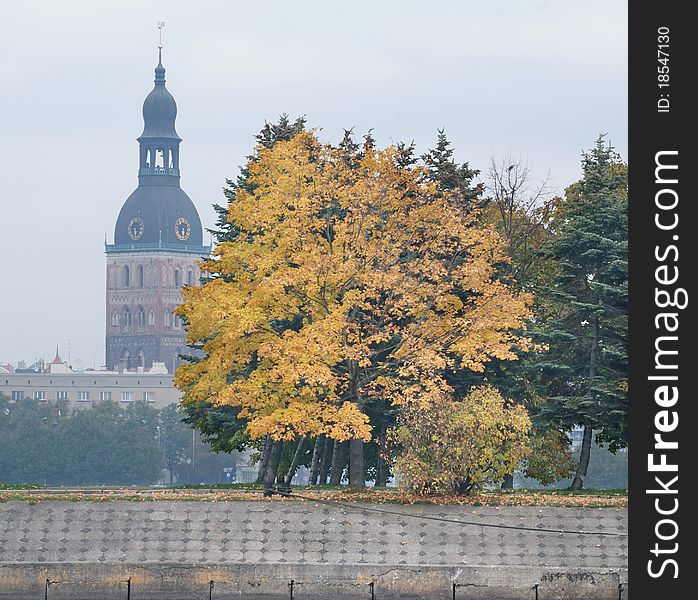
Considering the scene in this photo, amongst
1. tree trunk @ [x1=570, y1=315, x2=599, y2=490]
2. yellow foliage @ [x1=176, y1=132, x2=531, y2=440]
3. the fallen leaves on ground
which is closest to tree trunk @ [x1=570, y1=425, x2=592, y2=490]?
tree trunk @ [x1=570, y1=315, x2=599, y2=490]

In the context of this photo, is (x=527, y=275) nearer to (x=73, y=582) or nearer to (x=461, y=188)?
(x=461, y=188)

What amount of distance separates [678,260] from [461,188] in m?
41.6

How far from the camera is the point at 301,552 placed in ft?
150

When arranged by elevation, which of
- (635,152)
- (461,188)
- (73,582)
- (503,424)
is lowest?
(73,582)

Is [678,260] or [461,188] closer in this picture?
[678,260]

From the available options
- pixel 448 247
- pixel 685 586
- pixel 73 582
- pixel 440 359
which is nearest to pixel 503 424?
pixel 440 359

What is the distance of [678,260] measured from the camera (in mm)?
21328

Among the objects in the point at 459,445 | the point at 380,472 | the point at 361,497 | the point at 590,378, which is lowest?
the point at 361,497

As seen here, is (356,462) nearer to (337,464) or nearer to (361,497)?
(337,464)

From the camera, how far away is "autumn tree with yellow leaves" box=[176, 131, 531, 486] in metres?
51.6

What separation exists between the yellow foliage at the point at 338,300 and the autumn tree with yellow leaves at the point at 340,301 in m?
0.05

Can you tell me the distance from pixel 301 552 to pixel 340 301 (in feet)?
37.2

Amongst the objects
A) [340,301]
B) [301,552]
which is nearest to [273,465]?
[340,301]

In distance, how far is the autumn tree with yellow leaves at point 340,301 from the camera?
169 ft
